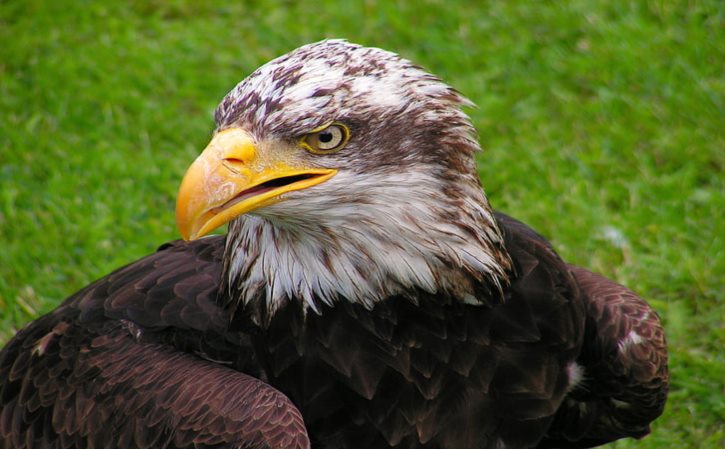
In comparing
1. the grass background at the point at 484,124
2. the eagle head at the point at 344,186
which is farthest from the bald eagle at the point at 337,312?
the grass background at the point at 484,124

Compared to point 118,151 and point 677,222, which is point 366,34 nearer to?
point 118,151

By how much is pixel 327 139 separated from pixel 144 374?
1.11 m

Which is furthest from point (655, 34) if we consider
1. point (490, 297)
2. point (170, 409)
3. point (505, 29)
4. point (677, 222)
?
point (170, 409)

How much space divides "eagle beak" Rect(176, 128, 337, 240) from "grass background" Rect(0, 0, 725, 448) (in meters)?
2.63

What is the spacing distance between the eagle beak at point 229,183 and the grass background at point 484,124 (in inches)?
104

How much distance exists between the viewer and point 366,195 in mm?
3443

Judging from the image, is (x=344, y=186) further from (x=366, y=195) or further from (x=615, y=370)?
(x=615, y=370)

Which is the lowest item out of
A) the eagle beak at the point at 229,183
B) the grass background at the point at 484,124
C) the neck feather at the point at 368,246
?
the grass background at the point at 484,124

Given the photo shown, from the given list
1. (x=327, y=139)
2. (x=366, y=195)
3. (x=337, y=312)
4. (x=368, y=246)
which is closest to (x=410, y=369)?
(x=337, y=312)

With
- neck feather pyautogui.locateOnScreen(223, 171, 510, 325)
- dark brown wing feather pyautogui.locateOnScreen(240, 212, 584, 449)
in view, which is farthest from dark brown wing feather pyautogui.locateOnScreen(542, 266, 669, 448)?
neck feather pyautogui.locateOnScreen(223, 171, 510, 325)

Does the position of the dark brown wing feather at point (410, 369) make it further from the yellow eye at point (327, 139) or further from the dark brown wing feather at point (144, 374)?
the yellow eye at point (327, 139)

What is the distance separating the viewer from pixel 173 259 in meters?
4.24

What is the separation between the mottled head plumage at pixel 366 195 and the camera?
3361 mm

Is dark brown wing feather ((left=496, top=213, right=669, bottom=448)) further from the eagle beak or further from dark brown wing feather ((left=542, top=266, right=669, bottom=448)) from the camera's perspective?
the eagle beak
